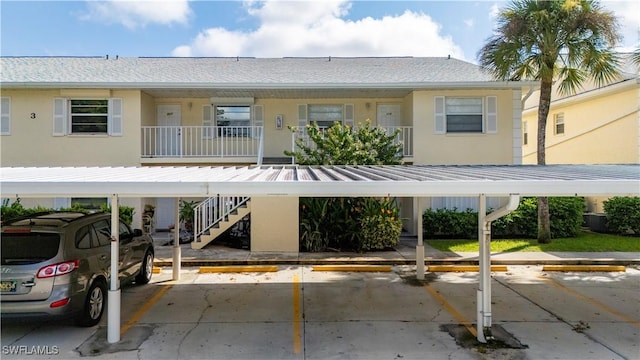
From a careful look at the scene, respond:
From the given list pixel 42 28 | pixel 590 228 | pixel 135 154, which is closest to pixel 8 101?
pixel 42 28

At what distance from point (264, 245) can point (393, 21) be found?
365 inches

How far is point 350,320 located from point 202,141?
1042 cm

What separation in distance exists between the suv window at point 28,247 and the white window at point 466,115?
12082mm

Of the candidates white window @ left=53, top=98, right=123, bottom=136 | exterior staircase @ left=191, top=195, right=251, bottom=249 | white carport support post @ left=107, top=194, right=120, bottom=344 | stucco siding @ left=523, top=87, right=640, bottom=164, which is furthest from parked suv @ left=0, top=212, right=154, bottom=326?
stucco siding @ left=523, top=87, right=640, bottom=164

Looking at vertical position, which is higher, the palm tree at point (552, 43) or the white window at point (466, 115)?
the palm tree at point (552, 43)

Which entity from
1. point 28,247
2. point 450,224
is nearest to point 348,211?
point 450,224

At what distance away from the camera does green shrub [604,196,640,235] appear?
1383cm

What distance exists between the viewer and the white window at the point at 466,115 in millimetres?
14227

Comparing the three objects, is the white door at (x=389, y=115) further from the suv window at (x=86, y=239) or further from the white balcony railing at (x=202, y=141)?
the suv window at (x=86, y=239)

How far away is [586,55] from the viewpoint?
11.3 metres

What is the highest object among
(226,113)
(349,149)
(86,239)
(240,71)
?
(240,71)

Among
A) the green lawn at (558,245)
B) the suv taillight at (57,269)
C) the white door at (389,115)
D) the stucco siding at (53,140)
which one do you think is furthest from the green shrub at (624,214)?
the stucco siding at (53,140)

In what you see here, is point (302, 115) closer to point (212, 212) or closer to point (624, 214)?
point (212, 212)

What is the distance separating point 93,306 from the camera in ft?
19.6
